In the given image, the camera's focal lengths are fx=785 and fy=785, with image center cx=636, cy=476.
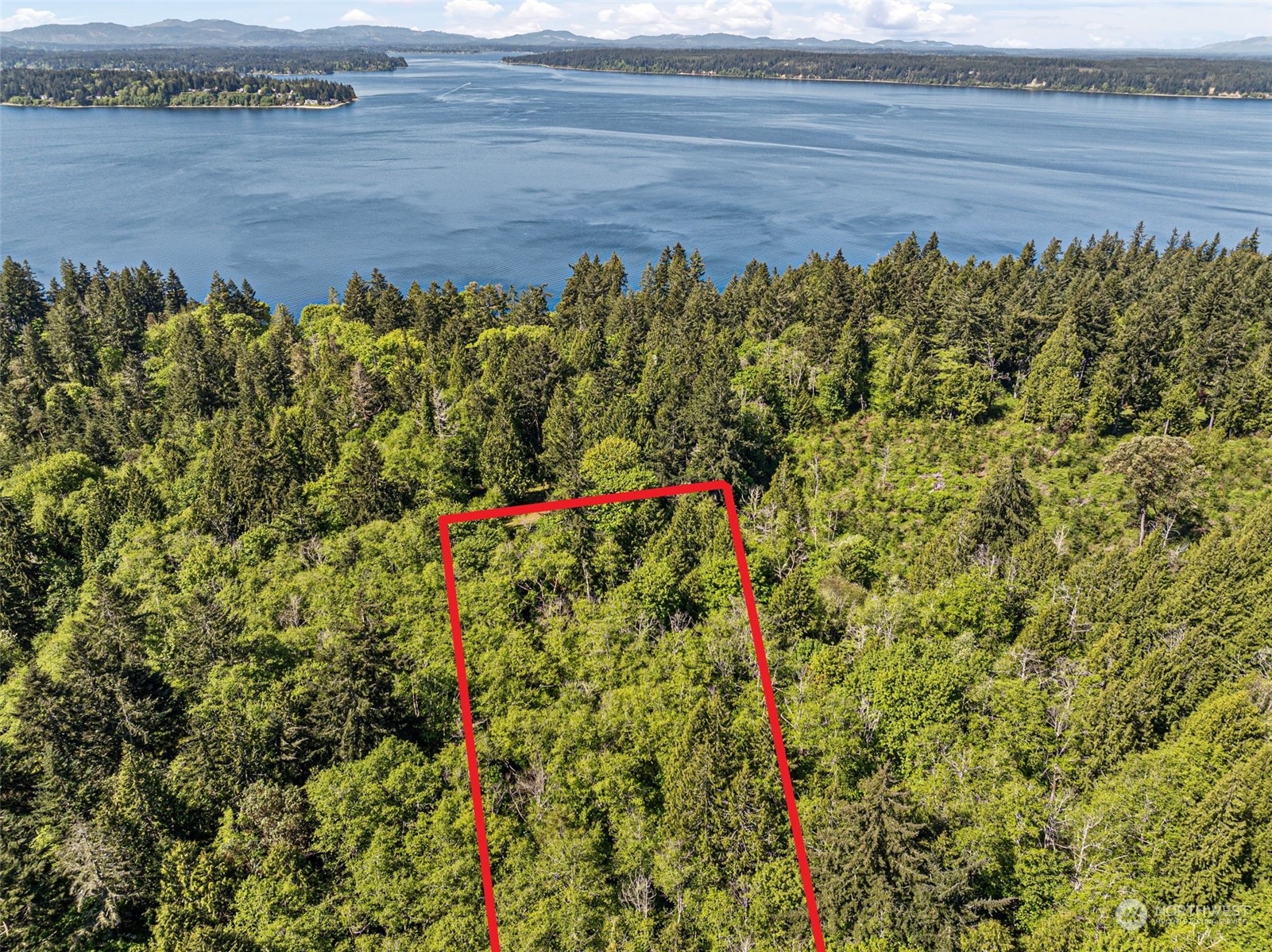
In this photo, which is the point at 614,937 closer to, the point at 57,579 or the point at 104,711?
the point at 104,711

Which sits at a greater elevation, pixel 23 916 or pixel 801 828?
pixel 801 828

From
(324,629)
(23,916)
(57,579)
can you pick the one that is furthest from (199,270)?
(23,916)

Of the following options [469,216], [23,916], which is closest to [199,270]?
[469,216]

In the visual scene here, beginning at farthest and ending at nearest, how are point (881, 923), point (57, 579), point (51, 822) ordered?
point (57, 579) < point (51, 822) < point (881, 923)

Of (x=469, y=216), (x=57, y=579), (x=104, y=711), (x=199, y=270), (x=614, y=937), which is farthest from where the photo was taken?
(x=469, y=216)

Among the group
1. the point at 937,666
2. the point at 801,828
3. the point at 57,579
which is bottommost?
the point at 57,579

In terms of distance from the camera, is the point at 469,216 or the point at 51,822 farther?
the point at 469,216
